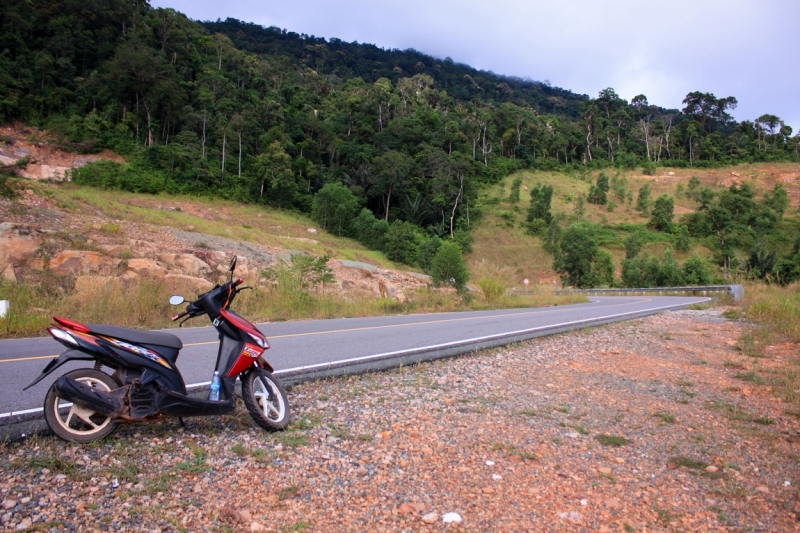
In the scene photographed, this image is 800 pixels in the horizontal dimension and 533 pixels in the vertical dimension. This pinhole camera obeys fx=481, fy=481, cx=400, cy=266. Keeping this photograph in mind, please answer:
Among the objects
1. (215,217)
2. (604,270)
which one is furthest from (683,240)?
(215,217)

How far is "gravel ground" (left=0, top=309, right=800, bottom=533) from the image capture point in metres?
2.78

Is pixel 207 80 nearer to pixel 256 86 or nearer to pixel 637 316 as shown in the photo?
pixel 256 86

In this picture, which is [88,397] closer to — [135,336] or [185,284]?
[135,336]

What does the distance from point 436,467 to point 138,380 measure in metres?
2.24

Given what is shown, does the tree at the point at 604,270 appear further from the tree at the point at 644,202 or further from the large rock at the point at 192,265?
the large rock at the point at 192,265

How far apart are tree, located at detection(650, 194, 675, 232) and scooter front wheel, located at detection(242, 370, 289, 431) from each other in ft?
230

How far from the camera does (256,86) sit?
7350 cm

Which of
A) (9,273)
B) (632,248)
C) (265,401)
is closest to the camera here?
(265,401)

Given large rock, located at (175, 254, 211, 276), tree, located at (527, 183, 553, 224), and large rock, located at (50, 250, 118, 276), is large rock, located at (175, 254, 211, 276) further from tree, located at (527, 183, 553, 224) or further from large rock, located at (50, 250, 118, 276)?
tree, located at (527, 183, 553, 224)

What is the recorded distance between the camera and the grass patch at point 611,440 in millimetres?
4105

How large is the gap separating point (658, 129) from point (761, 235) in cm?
5111

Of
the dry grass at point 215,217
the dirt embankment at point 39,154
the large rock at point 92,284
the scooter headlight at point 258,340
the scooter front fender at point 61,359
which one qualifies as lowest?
the large rock at point 92,284

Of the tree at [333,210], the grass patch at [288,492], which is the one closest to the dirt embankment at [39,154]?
the tree at [333,210]

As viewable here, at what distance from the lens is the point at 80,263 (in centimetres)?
1369
